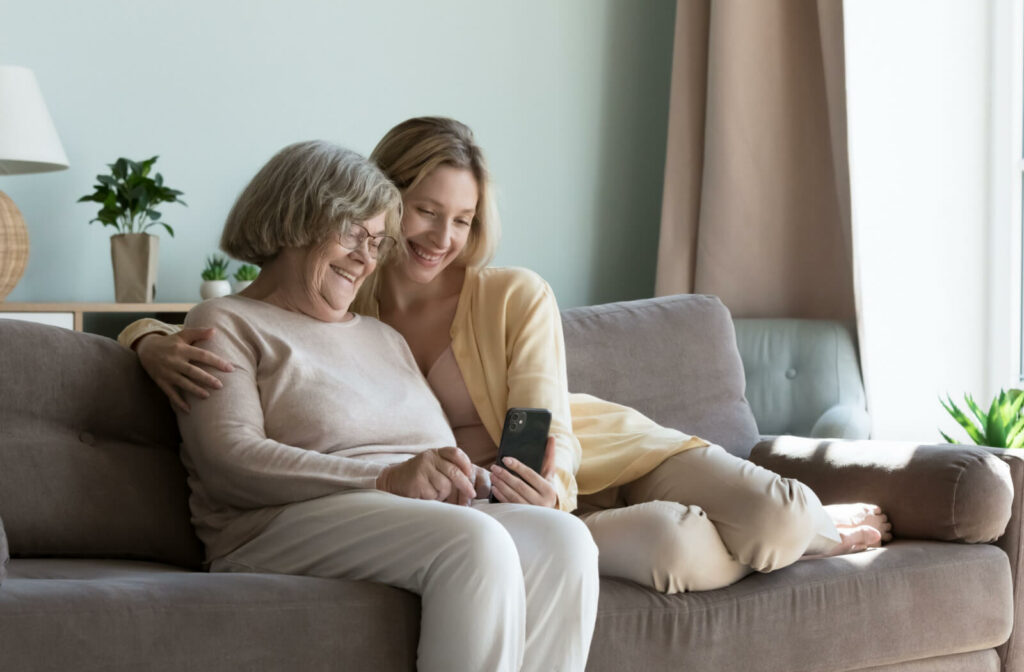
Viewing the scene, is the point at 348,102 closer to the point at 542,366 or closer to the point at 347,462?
the point at 542,366

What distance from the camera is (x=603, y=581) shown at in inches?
68.9

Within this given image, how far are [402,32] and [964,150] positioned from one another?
177cm

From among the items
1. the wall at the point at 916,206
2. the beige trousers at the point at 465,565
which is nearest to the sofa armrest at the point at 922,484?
the beige trousers at the point at 465,565

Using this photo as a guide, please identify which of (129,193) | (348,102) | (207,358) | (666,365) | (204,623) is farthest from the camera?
(348,102)

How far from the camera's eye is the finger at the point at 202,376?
1626 millimetres

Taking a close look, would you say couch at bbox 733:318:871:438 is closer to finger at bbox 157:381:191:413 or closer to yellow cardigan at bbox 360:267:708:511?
yellow cardigan at bbox 360:267:708:511

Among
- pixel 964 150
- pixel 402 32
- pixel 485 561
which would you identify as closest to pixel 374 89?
pixel 402 32

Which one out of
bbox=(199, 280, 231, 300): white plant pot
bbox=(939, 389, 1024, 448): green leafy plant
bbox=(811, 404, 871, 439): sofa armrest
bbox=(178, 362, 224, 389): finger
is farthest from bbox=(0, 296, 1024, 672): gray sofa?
bbox=(199, 280, 231, 300): white plant pot

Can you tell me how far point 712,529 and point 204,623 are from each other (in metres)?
0.82

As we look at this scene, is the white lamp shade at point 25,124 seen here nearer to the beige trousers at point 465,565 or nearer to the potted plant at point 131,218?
the potted plant at point 131,218

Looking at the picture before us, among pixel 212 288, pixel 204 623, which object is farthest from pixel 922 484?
pixel 212 288

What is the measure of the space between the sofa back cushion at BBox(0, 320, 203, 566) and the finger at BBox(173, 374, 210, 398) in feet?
0.61

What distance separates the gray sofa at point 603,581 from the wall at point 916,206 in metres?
1.01

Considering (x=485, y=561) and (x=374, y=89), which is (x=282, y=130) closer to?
(x=374, y=89)
